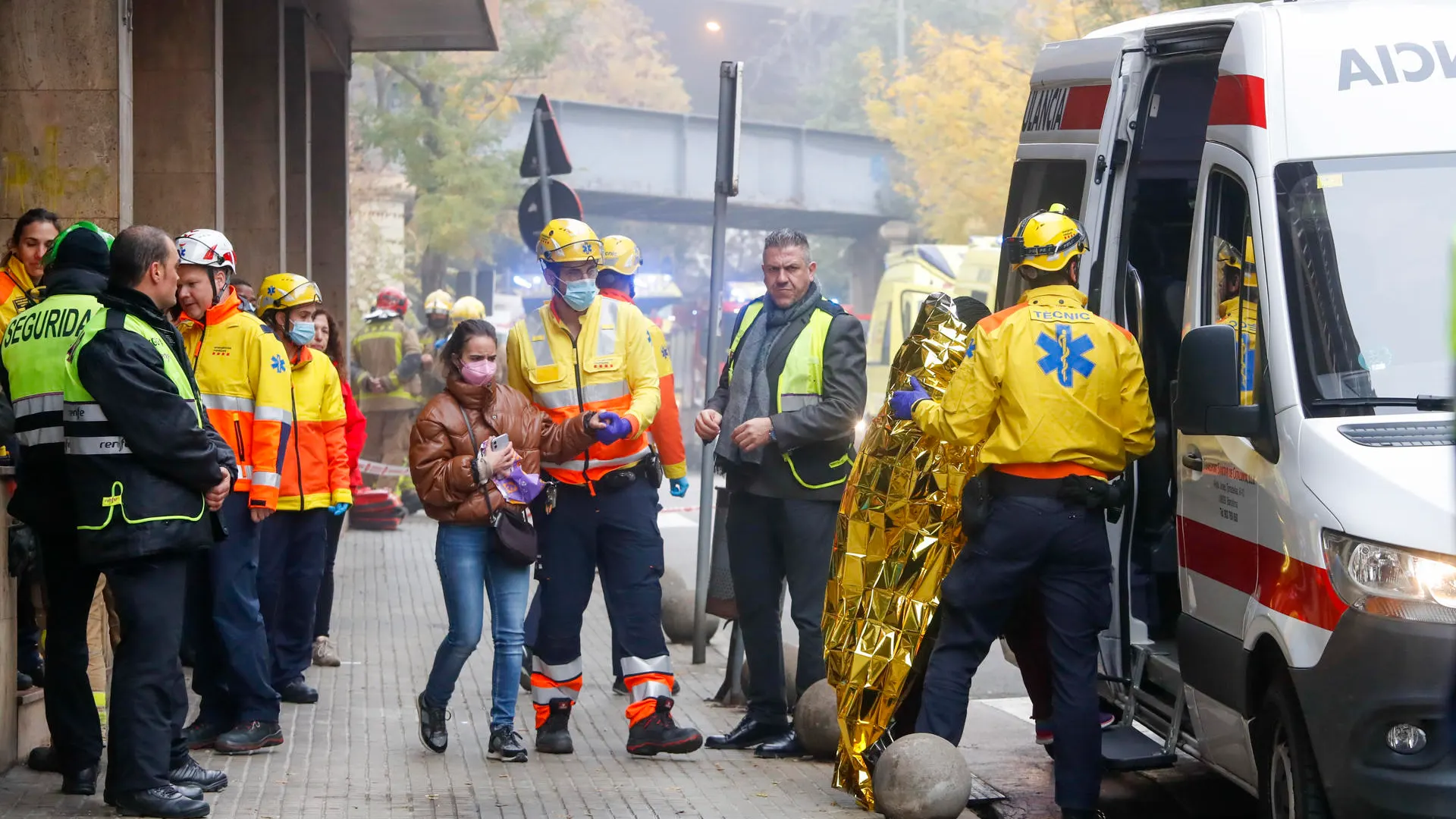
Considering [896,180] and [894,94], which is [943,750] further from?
[896,180]

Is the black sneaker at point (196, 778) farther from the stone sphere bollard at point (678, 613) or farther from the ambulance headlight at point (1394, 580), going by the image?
the stone sphere bollard at point (678, 613)

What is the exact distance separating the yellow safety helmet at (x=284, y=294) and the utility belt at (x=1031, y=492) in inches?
142

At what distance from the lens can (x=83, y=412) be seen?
584 cm

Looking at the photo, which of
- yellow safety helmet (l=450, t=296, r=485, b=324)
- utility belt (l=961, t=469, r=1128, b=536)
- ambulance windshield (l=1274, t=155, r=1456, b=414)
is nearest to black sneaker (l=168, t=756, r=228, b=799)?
utility belt (l=961, t=469, r=1128, b=536)

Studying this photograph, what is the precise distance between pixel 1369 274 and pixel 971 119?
35592mm

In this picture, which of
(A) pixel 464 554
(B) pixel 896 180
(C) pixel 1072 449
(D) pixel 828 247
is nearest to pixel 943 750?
(C) pixel 1072 449

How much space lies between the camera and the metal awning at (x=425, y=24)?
48.9 feet

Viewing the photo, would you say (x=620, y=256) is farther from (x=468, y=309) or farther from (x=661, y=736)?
(x=468, y=309)

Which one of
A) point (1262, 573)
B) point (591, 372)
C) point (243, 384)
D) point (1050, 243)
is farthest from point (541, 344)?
point (1262, 573)

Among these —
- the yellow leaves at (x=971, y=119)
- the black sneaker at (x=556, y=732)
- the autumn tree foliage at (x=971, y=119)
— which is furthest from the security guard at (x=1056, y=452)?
the yellow leaves at (x=971, y=119)

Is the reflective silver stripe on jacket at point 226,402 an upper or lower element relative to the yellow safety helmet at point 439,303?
lower

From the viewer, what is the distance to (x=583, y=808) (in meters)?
6.42

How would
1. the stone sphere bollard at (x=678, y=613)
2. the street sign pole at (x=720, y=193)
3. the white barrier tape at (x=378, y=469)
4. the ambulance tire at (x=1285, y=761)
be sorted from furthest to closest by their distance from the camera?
1. the white barrier tape at (x=378, y=469)
2. the stone sphere bollard at (x=678, y=613)
3. the street sign pole at (x=720, y=193)
4. the ambulance tire at (x=1285, y=761)

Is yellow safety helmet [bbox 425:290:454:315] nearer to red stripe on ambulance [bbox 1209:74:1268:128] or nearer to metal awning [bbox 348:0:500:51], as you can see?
metal awning [bbox 348:0:500:51]
